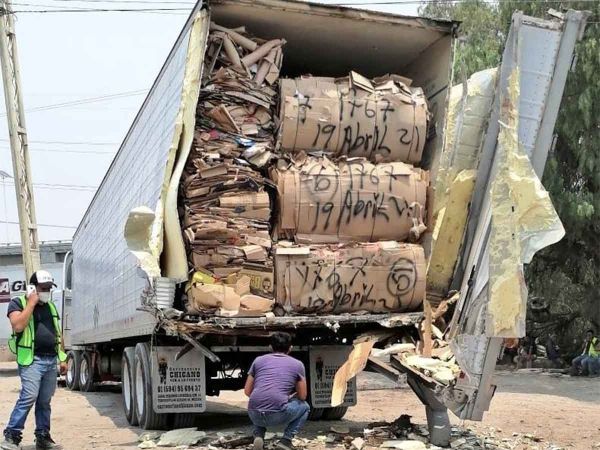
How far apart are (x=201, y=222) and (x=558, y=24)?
3.46 metres

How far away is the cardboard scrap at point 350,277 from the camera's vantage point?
7098 mm

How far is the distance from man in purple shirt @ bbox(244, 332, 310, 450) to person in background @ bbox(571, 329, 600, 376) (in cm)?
1306

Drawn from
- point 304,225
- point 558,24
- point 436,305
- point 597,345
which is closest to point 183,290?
point 304,225

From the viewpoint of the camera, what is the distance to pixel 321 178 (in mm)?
7133

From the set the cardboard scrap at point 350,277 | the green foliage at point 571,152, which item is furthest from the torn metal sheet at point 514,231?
the green foliage at point 571,152

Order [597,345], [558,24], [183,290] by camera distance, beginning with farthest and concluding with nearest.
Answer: [597,345] < [183,290] < [558,24]

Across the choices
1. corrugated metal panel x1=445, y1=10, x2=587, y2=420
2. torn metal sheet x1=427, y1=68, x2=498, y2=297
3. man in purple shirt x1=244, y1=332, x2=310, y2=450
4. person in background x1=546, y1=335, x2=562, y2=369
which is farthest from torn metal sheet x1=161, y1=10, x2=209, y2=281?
person in background x1=546, y1=335, x2=562, y2=369

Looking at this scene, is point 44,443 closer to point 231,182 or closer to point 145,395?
point 145,395

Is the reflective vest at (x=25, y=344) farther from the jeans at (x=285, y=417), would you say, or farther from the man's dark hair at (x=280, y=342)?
the man's dark hair at (x=280, y=342)

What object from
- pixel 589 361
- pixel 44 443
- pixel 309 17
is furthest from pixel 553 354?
pixel 44 443

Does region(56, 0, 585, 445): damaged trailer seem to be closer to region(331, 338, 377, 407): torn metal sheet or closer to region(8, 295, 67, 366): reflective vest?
region(331, 338, 377, 407): torn metal sheet

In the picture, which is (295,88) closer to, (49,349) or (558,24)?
(558,24)

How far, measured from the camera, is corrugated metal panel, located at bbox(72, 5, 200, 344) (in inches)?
293

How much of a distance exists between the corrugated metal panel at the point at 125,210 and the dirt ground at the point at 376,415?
1.06 metres
